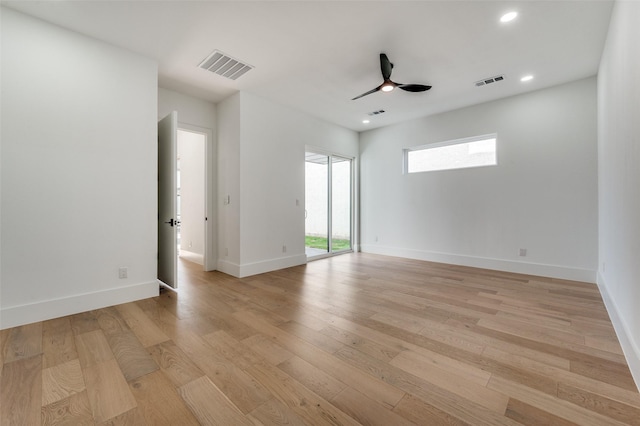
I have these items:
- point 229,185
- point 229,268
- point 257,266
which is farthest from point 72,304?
point 229,185

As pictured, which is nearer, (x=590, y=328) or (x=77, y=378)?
(x=77, y=378)

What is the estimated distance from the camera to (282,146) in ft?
15.7

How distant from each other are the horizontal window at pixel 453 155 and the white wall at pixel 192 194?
418 centimetres

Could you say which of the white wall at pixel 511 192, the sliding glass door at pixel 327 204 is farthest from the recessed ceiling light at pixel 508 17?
the sliding glass door at pixel 327 204

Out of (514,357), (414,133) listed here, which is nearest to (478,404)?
(514,357)

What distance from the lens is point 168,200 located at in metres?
3.47

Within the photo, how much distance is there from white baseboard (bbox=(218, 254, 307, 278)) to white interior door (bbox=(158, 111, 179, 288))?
986 millimetres

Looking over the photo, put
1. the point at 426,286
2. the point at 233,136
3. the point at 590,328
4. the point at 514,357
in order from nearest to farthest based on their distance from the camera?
the point at 514,357 < the point at 590,328 < the point at 426,286 < the point at 233,136

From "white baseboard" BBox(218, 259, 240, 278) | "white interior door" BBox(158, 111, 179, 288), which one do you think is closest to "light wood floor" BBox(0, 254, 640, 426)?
"white interior door" BBox(158, 111, 179, 288)

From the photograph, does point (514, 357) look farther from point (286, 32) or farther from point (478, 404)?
point (286, 32)

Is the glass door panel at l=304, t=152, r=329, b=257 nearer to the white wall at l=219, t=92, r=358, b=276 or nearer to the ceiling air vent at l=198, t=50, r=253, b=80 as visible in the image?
the white wall at l=219, t=92, r=358, b=276

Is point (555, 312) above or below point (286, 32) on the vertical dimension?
below

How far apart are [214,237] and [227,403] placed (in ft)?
11.6

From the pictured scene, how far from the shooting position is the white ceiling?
2416 millimetres
